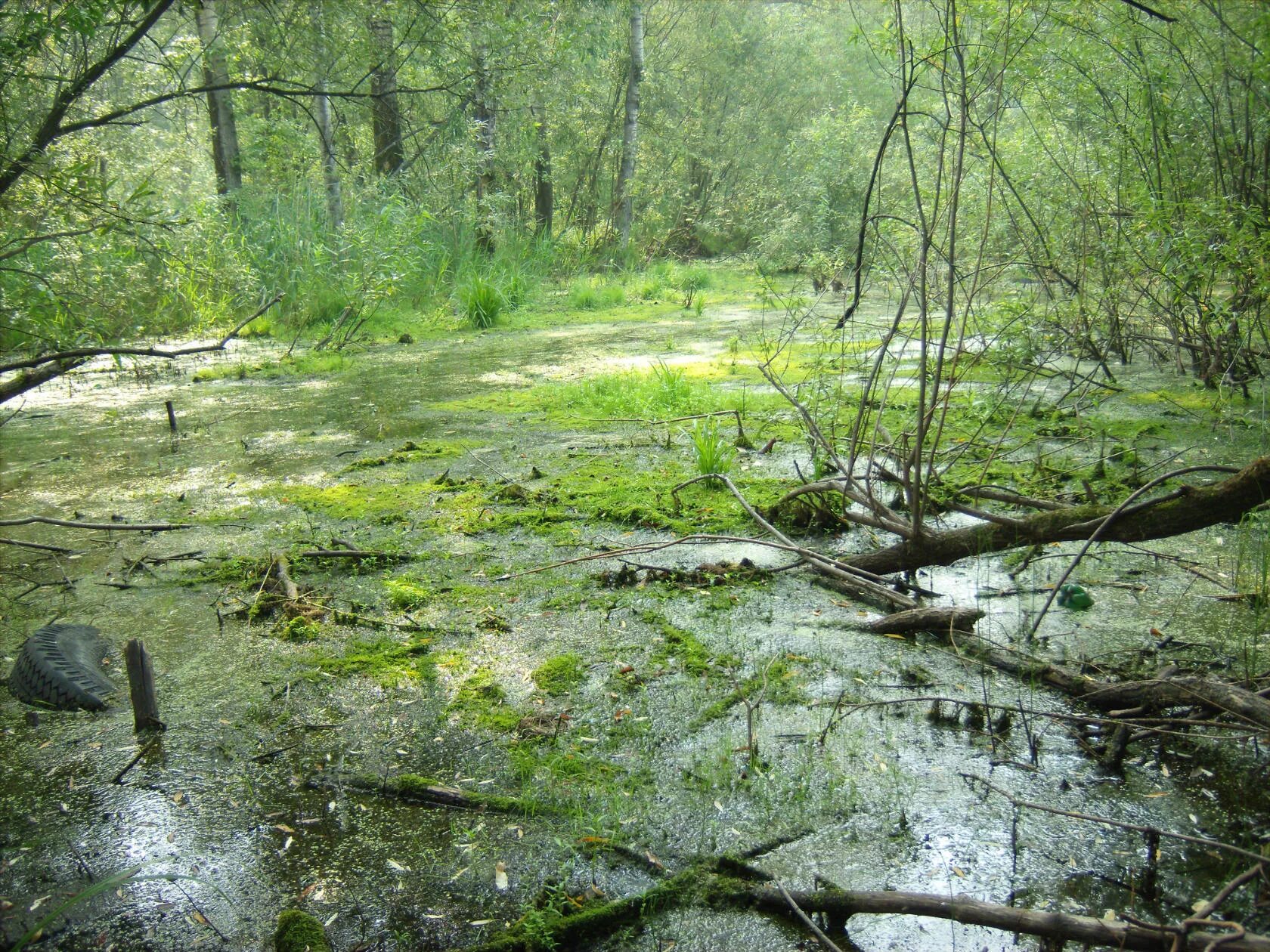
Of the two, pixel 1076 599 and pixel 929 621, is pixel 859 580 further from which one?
pixel 1076 599

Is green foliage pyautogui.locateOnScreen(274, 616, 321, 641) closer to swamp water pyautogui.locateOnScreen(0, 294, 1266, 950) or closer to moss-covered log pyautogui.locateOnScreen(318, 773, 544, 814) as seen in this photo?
swamp water pyautogui.locateOnScreen(0, 294, 1266, 950)

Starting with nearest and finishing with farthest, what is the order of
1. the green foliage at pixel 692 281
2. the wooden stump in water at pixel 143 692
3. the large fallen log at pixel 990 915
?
the large fallen log at pixel 990 915, the wooden stump in water at pixel 143 692, the green foliage at pixel 692 281

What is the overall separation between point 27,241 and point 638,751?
259cm

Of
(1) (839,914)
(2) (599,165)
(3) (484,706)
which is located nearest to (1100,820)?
(1) (839,914)

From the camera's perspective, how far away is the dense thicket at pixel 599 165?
3465mm

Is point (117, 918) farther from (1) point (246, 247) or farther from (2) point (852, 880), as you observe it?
(1) point (246, 247)

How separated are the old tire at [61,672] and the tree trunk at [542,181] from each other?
1263cm

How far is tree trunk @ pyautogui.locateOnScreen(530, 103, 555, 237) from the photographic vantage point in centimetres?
1530

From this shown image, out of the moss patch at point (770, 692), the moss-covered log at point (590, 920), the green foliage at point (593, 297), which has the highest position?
the green foliage at point (593, 297)

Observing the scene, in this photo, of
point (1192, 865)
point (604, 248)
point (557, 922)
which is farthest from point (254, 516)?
point (604, 248)

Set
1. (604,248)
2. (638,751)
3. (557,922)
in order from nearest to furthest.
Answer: (557,922) → (638,751) → (604,248)

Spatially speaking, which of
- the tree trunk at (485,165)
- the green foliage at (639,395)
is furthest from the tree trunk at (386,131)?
the green foliage at (639,395)

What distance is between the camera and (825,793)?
2219 mm

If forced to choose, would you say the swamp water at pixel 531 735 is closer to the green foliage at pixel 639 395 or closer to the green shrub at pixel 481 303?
the green foliage at pixel 639 395
